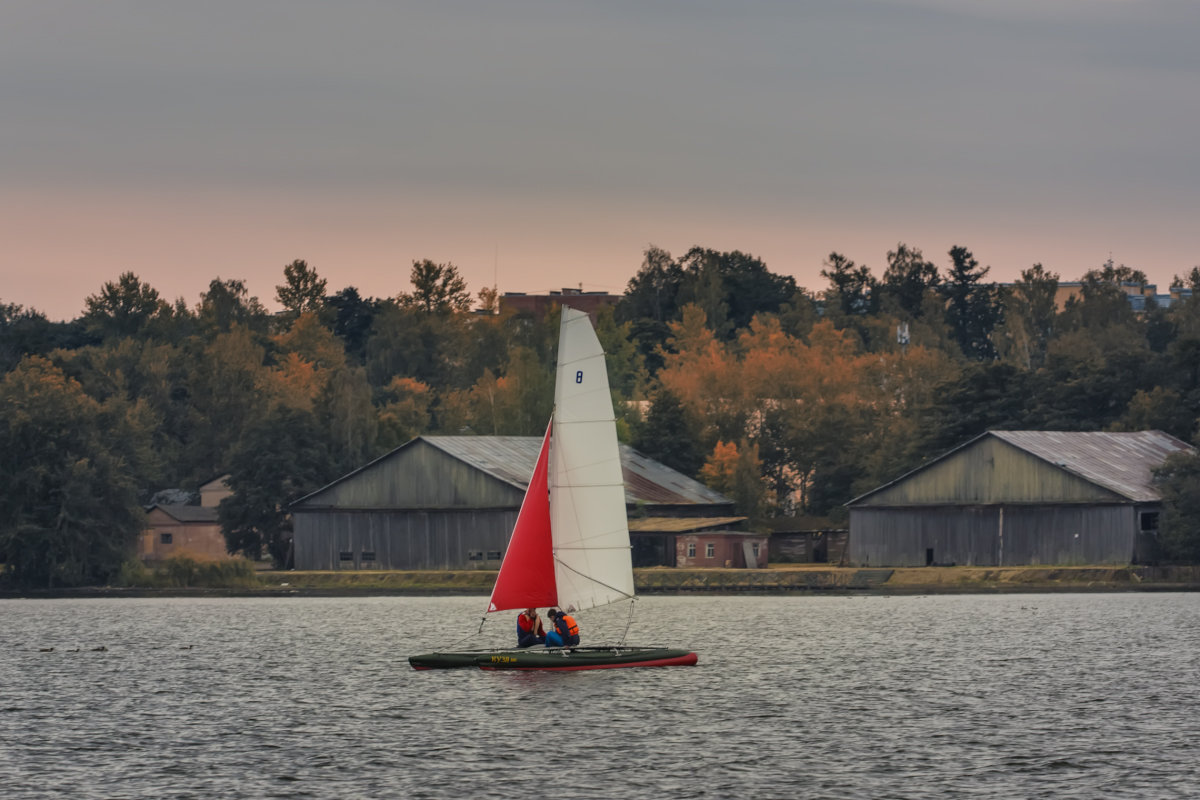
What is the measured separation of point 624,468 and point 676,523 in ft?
29.6

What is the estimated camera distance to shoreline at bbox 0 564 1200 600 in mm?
101375

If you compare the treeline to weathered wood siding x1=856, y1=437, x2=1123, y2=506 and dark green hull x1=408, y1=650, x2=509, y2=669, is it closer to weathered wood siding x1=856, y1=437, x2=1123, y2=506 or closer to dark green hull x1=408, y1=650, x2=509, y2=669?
weathered wood siding x1=856, y1=437, x2=1123, y2=506

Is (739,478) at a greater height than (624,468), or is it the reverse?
(624,468)

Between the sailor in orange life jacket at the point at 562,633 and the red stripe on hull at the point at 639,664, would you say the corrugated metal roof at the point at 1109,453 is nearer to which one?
the red stripe on hull at the point at 639,664

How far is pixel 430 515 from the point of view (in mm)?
117062

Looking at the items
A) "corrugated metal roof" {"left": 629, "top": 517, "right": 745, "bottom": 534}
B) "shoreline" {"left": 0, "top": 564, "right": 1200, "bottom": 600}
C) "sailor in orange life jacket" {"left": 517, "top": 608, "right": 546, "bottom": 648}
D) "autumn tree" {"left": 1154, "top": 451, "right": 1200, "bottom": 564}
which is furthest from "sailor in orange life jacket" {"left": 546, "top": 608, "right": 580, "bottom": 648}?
"corrugated metal roof" {"left": 629, "top": 517, "right": 745, "bottom": 534}

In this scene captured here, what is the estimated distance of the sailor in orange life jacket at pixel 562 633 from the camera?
2110 inches

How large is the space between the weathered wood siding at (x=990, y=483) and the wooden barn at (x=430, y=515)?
13.5 metres

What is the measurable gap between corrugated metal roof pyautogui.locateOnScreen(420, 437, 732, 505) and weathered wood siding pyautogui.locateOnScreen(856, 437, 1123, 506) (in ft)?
56.6

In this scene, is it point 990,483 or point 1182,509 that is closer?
point 1182,509

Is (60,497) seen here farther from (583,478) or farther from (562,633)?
(562,633)

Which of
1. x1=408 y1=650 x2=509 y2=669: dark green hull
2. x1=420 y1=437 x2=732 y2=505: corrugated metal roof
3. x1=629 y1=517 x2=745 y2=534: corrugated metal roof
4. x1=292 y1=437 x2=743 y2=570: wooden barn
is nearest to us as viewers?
x1=408 y1=650 x2=509 y2=669: dark green hull

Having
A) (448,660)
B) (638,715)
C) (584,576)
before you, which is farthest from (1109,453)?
(638,715)

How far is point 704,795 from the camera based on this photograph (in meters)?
37.8
